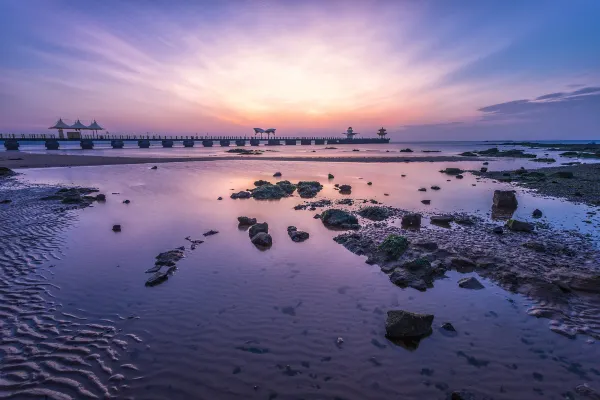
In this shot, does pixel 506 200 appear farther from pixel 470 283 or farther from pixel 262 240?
pixel 262 240

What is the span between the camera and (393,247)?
35.8 ft

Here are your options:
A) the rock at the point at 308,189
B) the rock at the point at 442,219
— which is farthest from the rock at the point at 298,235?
the rock at the point at 308,189

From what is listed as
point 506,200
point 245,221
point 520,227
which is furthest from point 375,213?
point 506,200

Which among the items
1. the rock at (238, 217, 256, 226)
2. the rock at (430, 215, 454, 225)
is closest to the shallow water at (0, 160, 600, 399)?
the rock at (238, 217, 256, 226)

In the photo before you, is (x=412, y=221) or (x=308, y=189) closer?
(x=412, y=221)

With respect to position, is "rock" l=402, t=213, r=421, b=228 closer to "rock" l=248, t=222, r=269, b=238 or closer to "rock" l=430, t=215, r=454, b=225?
"rock" l=430, t=215, r=454, b=225

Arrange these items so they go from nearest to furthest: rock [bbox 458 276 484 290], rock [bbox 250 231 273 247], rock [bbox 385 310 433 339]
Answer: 1. rock [bbox 385 310 433 339]
2. rock [bbox 458 276 484 290]
3. rock [bbox 250 231 273 247]

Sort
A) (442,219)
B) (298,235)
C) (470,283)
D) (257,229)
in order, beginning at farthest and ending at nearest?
(442,219), (257,229), (298,235), (470,283)

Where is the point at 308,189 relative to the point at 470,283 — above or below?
above

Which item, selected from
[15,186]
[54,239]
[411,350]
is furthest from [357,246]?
[15,186]

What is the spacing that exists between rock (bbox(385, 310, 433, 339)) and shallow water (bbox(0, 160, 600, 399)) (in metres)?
0.24

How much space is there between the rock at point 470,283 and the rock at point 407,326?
2.80 meters

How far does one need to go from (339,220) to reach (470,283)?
275 inches

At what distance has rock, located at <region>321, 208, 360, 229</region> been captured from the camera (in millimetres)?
14547
